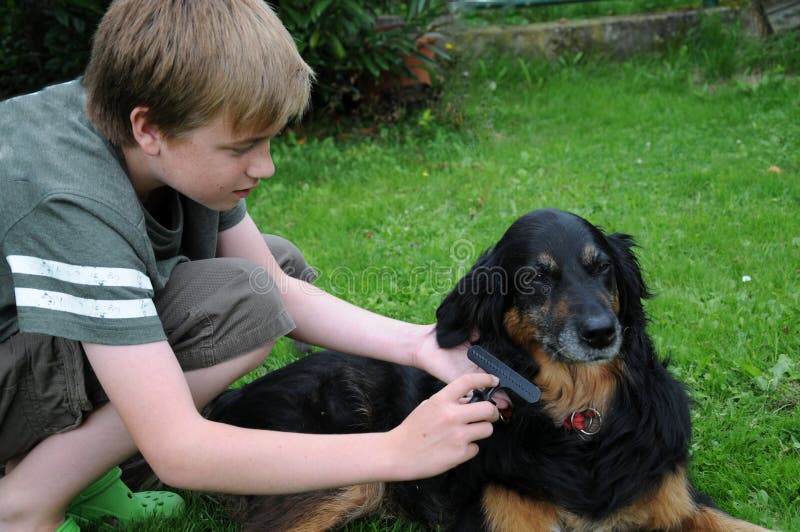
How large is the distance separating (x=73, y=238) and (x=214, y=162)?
1.33 feet

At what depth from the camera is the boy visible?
1.98m

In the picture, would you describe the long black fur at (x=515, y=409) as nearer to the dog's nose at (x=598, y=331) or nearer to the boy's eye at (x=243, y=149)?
the dog's nose at (x=598, y=331)

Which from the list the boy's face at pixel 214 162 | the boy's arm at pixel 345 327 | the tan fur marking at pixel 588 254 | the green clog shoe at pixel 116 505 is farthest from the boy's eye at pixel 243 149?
the green clog shoe at pixel 116 505

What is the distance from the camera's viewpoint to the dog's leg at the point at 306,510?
2.81 metres

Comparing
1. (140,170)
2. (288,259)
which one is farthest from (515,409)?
(288,259)

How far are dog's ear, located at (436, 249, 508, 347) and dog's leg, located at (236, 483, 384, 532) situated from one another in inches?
27.5

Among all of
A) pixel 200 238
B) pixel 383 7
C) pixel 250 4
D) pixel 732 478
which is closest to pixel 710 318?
pixel 732 478

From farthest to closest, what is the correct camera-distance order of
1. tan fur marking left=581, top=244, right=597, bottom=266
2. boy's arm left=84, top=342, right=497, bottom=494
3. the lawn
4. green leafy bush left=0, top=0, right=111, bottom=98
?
green leafy bush left=0, top=0, right=111, bottom=98
the lawn
tan fur marking left=581, top=244, right=597, bottom=266
boy's arm left=84, top=342, right=497, bottom=494

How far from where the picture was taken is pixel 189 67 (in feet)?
6.61

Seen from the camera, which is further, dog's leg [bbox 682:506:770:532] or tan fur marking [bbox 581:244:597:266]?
tan fur marking [bbox 581:244:597:266]

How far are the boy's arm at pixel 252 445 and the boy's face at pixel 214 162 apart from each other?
479 millimetres

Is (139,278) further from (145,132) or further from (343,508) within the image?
(343,508)

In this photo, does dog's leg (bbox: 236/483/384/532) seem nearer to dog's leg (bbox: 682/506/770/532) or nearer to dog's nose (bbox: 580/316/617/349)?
dog's nose (bbox: 580/316/617/349)

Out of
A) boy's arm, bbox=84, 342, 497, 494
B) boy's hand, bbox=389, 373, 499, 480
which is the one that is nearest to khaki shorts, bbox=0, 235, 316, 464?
boy's arm, bbox=84, 342, 497, 494
